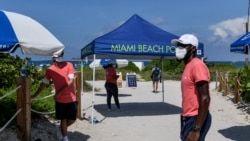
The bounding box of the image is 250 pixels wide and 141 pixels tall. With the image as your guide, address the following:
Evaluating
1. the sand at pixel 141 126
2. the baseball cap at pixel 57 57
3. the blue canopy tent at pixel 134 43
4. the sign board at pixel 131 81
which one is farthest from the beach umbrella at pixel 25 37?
the sign board at pixel 131 81

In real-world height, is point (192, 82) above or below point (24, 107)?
above

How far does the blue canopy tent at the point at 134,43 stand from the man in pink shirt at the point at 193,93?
25.1ft

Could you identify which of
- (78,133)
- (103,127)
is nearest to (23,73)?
(78,133)

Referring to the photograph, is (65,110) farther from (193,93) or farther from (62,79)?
(193,93)

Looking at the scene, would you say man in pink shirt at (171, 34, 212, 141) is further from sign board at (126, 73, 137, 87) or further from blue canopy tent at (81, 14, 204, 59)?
sign board at (126, 73, 137, 87)

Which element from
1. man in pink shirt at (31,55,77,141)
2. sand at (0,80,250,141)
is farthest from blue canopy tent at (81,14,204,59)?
man in pink shirt at (31,55,77,141)

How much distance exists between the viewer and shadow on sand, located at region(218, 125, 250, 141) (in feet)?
33.2

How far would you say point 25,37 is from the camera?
22.4 feet

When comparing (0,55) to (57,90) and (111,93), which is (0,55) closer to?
(111,93)

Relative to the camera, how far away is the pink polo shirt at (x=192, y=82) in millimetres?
4836

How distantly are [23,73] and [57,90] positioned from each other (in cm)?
71

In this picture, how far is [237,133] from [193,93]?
20.8ft

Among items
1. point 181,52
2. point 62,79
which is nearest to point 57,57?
point 62,79

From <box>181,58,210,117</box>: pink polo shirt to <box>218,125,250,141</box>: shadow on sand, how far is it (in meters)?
5.40
